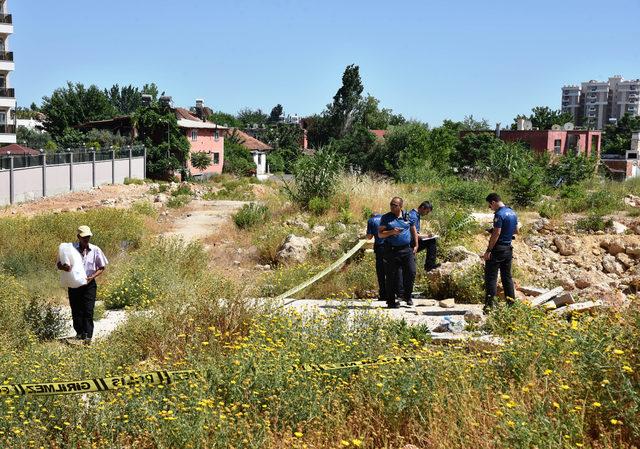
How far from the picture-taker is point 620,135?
97062 millimetres

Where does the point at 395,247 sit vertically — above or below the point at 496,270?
above

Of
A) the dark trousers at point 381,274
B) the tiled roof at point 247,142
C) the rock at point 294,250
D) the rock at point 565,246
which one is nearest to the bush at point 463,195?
the rock at point 565,246

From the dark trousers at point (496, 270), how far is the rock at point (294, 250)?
6414 millimetres

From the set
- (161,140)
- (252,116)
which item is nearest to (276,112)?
(252,116)

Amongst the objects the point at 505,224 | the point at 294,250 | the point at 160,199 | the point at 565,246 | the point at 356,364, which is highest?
the point at 505,224

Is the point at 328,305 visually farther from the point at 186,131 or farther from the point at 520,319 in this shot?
the point at 186,131

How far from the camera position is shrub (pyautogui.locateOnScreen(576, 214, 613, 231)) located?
19266 millimetres

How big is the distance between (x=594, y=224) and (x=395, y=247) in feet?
33.6

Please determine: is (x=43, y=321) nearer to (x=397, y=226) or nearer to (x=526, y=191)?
(x=397, y=226)

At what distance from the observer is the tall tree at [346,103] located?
266 ft

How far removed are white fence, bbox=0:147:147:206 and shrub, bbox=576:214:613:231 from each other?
22632 mm

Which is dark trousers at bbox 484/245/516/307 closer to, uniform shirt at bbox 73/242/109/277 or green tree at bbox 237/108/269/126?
uniform shirt at bbox 73/242/109/277

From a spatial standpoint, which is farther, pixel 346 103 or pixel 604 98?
pixel 604 98

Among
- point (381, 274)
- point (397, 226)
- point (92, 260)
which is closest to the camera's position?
point (92, 260)
